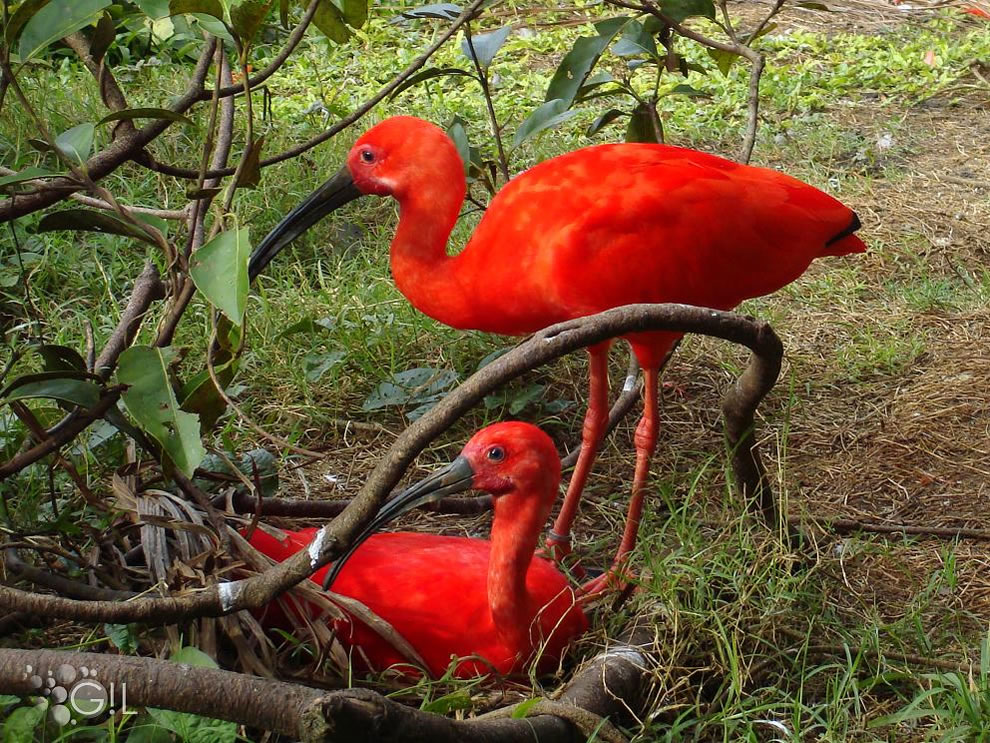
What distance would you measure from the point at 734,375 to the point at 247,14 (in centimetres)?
227

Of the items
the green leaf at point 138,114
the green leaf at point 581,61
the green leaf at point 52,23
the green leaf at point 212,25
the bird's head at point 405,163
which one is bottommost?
the bird's head at point 405,163

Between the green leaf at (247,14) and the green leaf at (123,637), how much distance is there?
1.13 metres

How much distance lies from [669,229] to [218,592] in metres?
1.48

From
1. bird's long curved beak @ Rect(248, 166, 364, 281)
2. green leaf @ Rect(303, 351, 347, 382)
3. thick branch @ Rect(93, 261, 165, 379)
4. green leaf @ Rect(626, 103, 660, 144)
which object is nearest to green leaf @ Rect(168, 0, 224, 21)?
thick branch @ Rect(93, 261, 165, 379)

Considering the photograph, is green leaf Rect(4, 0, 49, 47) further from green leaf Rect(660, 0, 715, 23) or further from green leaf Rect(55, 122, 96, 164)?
green leaf Rect(660, 0, 715, 23)

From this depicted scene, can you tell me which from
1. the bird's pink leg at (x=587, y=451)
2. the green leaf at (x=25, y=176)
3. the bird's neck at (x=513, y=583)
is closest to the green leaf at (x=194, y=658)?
the bird's neck at (x=513, y=583)

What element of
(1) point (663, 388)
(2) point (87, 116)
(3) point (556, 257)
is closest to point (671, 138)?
(1) point (663, 388)

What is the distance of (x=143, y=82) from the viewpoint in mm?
5594

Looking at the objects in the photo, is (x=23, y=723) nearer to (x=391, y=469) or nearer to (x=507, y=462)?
Answer: (x=391, y=469)

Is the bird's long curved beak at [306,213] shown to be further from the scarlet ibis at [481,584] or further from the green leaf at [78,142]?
the green leaf at [78,142]

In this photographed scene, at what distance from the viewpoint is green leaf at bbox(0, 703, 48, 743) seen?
6.45ft

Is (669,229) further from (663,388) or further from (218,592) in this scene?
(218,592)

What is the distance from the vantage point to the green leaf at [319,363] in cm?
361

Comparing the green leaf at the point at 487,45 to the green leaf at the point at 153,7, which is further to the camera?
the green leaf at the point at 487,45
